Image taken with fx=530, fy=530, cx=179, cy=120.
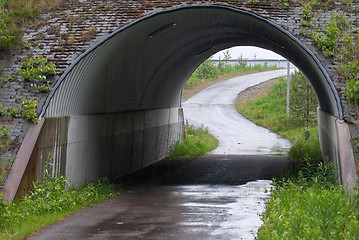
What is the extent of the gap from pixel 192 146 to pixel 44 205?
14789mm

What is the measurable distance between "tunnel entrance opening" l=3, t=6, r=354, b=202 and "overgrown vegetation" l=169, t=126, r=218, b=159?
1798 millimetres

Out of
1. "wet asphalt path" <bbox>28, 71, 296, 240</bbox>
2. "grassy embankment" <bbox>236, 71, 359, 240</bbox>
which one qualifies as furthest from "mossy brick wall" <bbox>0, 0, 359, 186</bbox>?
"wet asphalt path" <bbox>28, 71, 296, 240</bbox>

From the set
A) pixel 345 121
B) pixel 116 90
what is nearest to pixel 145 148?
pixel 116 90

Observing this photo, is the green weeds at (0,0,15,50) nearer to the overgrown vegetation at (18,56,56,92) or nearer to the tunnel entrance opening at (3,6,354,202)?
the overgrown vegetation at (18,56,56,92)

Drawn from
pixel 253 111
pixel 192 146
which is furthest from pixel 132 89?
pixel 253 111

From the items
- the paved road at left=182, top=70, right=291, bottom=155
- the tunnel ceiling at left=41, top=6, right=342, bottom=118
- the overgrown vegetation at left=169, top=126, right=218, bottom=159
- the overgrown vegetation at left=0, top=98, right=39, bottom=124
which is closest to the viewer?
the overgrown vegetation at left=0, top=98, right=39, bottom=124

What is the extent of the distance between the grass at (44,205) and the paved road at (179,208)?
0.24m

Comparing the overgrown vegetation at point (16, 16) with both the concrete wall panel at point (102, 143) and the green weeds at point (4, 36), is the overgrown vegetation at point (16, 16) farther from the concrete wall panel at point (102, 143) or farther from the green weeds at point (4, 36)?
the concrete wall panel at point (102, 143)

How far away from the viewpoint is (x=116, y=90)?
1524 centimetres

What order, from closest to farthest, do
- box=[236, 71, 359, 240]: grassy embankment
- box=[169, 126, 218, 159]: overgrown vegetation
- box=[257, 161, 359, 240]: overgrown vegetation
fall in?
box=[257, 161, 359, 240]: overgrown vegetation, box=[236, 71, 359, 240]: grassy embankment, box=[169, 126, 218, 159]: overgrown vegetation

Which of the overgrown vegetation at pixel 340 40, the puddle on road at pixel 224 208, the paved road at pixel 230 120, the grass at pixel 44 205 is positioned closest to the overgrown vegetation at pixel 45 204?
the grass at pixel 44 205

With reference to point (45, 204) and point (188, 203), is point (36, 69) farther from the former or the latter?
point (188, 203)

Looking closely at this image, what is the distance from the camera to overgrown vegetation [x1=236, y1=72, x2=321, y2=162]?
2881 centimetres

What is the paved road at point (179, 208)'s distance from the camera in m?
8.24
